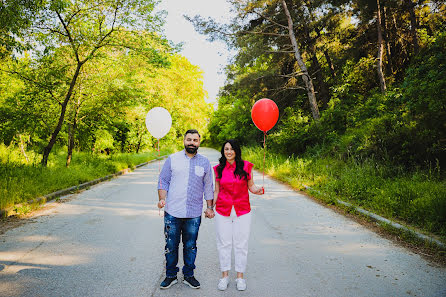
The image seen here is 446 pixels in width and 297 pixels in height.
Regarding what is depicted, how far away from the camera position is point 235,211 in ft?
11.2

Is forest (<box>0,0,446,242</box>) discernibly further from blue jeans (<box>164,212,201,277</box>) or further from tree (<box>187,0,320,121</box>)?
blue jeans (<box>164,212,201,277</box>)

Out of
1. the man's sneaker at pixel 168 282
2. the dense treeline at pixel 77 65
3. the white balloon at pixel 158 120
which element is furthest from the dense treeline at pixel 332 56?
the man's sneaker at pixel 168 282

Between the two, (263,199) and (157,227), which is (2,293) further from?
(263,199)

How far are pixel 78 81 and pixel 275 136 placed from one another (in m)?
11.6

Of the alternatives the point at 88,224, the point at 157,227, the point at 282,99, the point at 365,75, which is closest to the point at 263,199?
the point at 157,227

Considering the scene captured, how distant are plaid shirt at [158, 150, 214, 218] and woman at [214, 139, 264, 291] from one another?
0.69ft

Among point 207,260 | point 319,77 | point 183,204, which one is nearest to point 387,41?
point 319,77

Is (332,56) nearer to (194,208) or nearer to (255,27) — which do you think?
(255,27)

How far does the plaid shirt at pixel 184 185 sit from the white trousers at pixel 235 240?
34 centimetres

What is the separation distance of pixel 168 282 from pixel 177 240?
1.62 feet

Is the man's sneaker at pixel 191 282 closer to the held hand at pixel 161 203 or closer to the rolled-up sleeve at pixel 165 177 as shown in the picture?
the held hand at pixel 161 203

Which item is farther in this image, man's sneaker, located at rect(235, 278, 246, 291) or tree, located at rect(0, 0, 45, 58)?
tree, located at rect(0, 0, 45, 58)

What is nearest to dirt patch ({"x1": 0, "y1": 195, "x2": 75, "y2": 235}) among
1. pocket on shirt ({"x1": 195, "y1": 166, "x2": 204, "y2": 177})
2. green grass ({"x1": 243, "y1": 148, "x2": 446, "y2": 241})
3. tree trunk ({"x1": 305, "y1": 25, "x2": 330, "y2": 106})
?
pocket on shirt ({"x1": 195, "y1": 166, "x2": 204, "y2": 177})

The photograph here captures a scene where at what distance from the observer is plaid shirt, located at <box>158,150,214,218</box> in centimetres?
332
